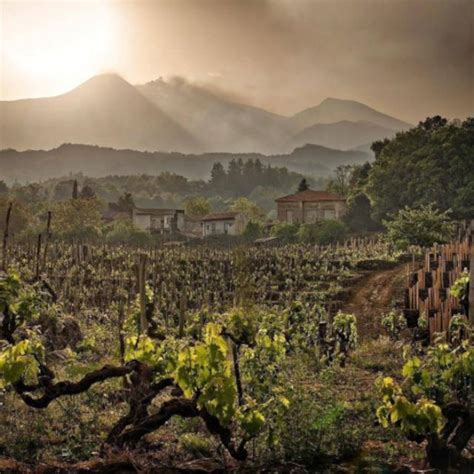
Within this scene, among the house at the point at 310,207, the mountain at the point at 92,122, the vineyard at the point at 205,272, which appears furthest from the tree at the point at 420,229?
the mountain at the point at 92,122

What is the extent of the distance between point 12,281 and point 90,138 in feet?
30.3

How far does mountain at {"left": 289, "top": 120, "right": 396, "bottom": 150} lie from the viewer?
43.2 feet

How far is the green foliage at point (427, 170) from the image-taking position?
43.3ft

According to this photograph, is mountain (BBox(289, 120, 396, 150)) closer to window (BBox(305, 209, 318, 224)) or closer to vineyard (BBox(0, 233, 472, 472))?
window (BBox(305, 209, 318, 224))

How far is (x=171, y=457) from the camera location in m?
4.59

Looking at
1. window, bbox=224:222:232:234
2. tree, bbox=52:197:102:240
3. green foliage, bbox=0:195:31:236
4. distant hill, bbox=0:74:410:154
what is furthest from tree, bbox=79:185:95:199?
window, bbox=224:222:232:234

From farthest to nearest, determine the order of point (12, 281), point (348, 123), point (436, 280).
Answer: point (348, 123), point (436, 280), point (12, 281)

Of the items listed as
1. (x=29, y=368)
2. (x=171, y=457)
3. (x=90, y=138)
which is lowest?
(x=171, y=457)

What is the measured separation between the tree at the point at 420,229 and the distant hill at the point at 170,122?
6.39 feet

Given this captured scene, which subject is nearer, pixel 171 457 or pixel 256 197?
pixel 171 457

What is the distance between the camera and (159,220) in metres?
14.6

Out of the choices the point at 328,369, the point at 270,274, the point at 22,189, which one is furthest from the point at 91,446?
the point at 22,189

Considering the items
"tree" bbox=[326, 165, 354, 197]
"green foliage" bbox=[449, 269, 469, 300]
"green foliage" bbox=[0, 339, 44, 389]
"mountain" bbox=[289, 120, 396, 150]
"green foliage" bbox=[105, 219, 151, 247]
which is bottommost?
"green foliage" bbox=[0, 339, 44, 389]

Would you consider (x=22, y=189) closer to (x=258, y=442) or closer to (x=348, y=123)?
(x=348, y=123)
